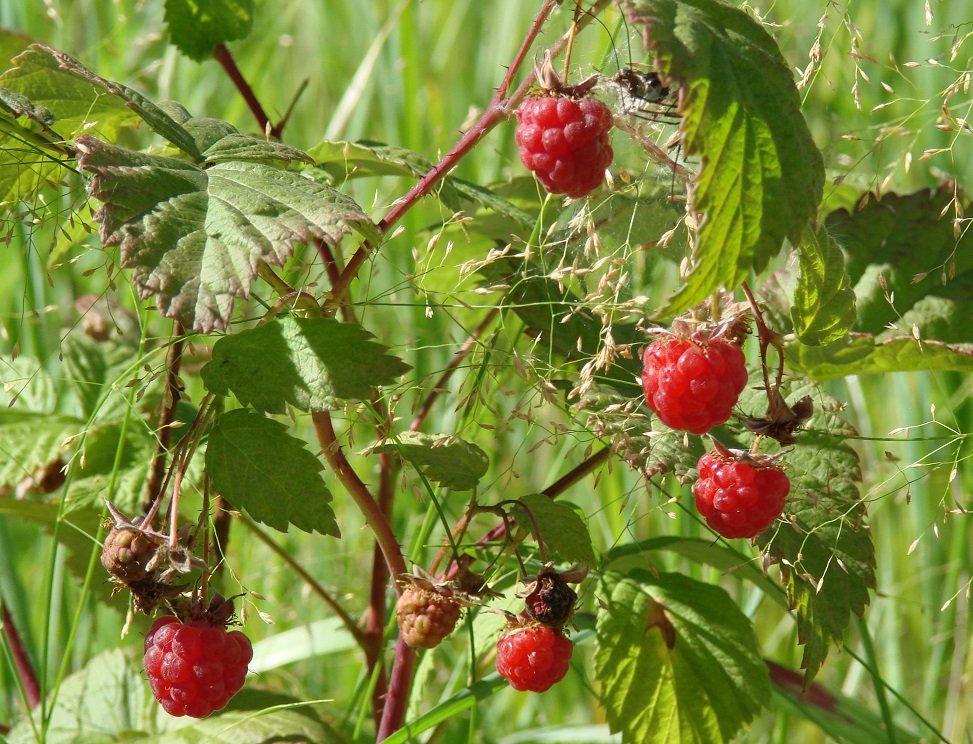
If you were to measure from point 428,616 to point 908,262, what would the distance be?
771 mm

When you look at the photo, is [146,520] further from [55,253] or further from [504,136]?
[504,136]

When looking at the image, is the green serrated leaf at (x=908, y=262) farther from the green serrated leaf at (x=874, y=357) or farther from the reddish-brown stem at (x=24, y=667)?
the reddish-brown stem at (x=24, y=667)

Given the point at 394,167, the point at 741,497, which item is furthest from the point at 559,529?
the point at 394,167

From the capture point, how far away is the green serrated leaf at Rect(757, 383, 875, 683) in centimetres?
90

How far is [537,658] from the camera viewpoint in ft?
2.91

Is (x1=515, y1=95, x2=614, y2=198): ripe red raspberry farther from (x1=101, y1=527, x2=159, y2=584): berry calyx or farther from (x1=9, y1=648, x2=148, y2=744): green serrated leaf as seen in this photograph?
(x1=9, y1=648, x2=148, y2=744): green serrated leaf

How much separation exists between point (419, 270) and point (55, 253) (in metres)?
0.40

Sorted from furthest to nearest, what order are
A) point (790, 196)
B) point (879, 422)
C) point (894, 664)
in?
point (879, 422) → point (894, 664) → point (790, 196)

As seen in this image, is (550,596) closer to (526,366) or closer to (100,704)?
(526,366)

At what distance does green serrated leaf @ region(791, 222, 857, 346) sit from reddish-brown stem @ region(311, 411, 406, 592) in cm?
44

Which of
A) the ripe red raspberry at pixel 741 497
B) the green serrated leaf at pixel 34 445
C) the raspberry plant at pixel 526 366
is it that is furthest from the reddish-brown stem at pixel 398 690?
the green serrated leaf at pixel 34 445

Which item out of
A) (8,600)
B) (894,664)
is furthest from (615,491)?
(8,600)

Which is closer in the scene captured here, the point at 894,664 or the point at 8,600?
the point at 8,600

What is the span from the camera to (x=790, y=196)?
0.71m
